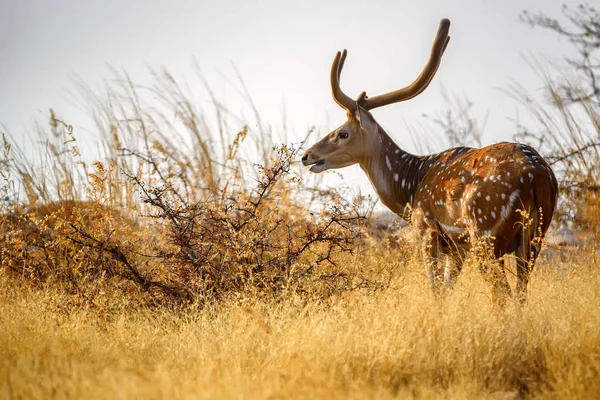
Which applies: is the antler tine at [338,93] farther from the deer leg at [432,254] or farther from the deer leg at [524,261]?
the deer leg at [524,261]

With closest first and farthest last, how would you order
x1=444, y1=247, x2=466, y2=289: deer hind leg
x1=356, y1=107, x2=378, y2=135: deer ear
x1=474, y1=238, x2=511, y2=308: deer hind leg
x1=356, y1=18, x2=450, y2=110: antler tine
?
x1=474, y1=238, x2=511, y2=308: deer hind leg < x1=444, y1=247, x2=466, y2=289: deer hind leg < x1=356, y1=107, x2=378, y2=135: deer ear < x1=356, y1=18, x2=450, y2=110: antler tine

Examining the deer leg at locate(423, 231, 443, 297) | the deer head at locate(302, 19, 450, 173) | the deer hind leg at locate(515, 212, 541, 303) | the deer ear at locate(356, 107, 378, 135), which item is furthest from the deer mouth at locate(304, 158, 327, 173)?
the deer hind leg at locate(515, 212, 541, 303)

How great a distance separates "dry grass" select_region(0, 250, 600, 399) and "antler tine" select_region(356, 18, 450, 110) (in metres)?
2.73

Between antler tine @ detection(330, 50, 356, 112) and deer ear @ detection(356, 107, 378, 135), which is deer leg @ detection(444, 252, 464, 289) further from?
antler tine @ detection(330, 50, 356, 112)

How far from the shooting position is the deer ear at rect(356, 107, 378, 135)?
7.58 m

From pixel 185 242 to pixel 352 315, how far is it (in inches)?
75.3

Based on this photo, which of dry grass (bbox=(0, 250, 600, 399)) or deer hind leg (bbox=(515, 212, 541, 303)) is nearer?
dry grass (bbox=(0, 250, 600, 399))

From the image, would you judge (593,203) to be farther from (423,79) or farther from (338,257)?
(338,257)

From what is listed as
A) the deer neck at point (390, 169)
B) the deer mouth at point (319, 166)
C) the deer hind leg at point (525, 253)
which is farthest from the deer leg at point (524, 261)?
the deer mouth at point (319, 166)

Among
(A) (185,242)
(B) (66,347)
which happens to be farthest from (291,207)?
(B) (66,347)

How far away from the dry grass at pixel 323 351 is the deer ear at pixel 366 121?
7.95 ft

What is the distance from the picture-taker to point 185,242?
6.24 m

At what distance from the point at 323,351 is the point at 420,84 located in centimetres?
425

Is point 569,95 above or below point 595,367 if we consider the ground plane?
above
